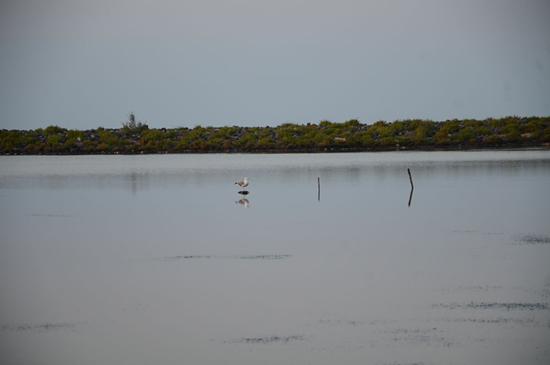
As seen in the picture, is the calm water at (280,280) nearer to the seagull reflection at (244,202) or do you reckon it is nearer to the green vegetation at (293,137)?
the seagull reflection at (244,202)

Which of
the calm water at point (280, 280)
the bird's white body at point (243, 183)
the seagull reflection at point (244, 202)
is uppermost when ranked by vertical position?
the bird's white body at point (243, 183)

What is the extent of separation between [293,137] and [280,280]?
54962 millimetres

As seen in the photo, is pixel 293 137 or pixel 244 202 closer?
pixel 244 202

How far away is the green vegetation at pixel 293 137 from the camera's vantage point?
6175 centimetres

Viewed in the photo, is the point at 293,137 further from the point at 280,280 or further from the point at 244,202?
the point at 280,280

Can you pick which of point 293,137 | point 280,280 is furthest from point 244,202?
point 293,137

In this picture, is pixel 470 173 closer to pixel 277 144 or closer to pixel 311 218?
pixel 311 218

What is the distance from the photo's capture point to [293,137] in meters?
66.9

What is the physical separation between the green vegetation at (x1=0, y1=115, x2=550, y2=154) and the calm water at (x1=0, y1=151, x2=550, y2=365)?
124 ft

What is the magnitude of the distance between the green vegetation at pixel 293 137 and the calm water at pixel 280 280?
37.7m

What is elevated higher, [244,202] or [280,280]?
[280,280]

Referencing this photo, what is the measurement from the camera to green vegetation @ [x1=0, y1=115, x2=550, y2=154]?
2431 inches

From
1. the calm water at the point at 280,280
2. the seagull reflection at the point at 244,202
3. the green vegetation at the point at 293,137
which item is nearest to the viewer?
the calm water at the point at 280,280

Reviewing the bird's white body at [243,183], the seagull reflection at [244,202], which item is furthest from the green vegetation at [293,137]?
the seagull reflection at [244,202]
